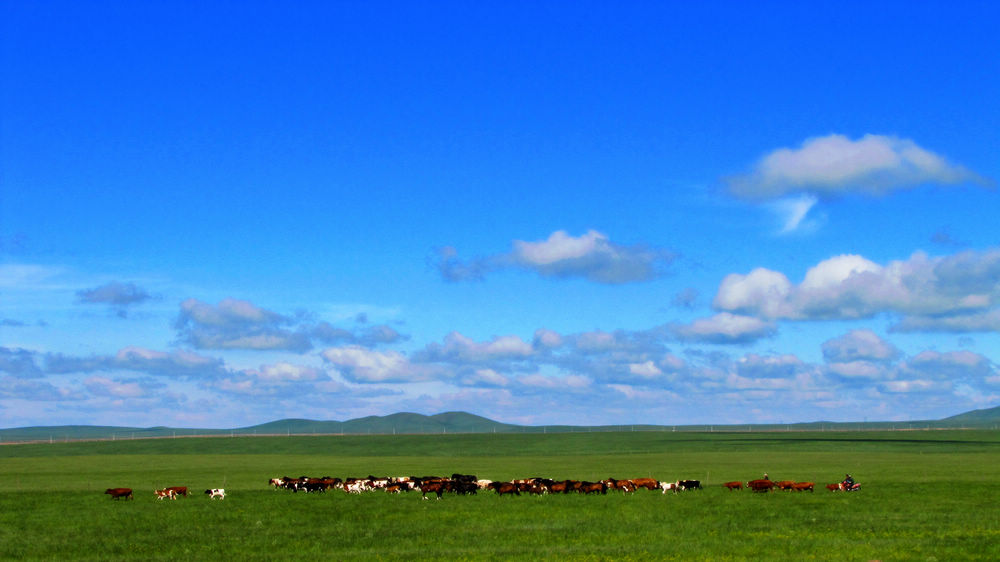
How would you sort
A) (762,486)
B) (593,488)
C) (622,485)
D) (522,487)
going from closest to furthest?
(593,488)
(762,486)
(522,487)
(622,485)

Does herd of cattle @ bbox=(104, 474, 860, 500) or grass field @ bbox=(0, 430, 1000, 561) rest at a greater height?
herd of cattle @ bbox=(104, 474, 860, 500)

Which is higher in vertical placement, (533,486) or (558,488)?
(533,486)

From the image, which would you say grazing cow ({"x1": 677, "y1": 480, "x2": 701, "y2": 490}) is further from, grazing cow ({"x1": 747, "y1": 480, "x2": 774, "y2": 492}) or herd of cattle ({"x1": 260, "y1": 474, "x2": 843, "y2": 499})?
grazing cow ({"x1": 747, "y1": 480, "x2": 774, "y2": 492})

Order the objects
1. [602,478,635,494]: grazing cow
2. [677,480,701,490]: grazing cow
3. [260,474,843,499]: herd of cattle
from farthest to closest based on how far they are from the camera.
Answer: [677,480,701,490]: grazing cow < [602,478,635,494]: grazing cow < [260,474,843,499]: herd of cattle

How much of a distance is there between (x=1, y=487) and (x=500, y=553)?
2156 inches

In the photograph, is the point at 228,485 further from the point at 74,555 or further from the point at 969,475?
the point at 969,475

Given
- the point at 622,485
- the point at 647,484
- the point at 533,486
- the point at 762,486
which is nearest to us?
the point at 762,486

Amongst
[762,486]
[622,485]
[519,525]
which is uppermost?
[622,485]

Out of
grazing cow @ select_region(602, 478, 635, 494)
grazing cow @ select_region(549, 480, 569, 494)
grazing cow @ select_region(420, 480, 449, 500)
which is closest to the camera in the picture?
grazing cow @ select_region(420, 480, 449, 500)

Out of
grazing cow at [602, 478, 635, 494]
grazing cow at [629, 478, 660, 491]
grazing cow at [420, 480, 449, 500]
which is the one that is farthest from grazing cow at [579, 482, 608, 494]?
grazing cow at [420, 480, 449, 500]

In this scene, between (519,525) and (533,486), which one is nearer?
(519,525)

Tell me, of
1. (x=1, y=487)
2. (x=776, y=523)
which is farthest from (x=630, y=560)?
(x=1, y=487)

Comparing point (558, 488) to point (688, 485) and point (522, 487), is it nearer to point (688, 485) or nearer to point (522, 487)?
point (522, 487)

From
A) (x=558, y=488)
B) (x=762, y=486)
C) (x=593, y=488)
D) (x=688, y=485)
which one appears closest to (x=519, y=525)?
(x=593, y=488)
